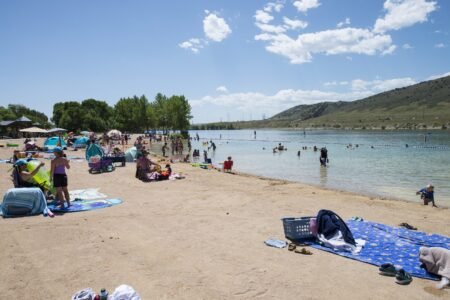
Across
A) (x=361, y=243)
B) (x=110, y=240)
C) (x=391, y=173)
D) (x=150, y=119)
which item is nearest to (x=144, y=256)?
(x=110, y=240)

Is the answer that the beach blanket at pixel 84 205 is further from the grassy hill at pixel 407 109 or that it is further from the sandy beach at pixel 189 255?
the grassy hill at pixel 407 109

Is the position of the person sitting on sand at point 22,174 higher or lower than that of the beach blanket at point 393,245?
higher

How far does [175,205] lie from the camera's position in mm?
10250

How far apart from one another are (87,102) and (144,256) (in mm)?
98989

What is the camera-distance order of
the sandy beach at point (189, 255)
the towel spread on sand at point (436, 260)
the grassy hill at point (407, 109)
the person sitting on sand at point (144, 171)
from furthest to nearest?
the grassy hill at point (407, 109), the person sitting on sand at point (144, 171), the towel spread on sand at point (436, 260), the sandy beach at point (189, 255)

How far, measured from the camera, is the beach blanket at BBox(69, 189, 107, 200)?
11055 millimetres

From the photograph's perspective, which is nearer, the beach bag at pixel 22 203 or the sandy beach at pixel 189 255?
the sandy beach at pixel 189 255

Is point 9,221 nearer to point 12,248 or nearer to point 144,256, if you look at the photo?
point 12,248

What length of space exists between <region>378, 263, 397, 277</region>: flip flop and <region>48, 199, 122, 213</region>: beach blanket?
24.7 ft

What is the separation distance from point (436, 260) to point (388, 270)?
0.83m

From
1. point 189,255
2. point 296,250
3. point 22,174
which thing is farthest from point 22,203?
point 296,250

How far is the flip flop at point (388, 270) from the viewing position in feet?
18.0

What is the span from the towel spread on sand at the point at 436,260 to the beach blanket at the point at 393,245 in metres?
0.12

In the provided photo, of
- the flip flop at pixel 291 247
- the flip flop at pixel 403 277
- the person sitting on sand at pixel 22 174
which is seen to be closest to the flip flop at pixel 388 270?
the flip flop at pixel 403 277
